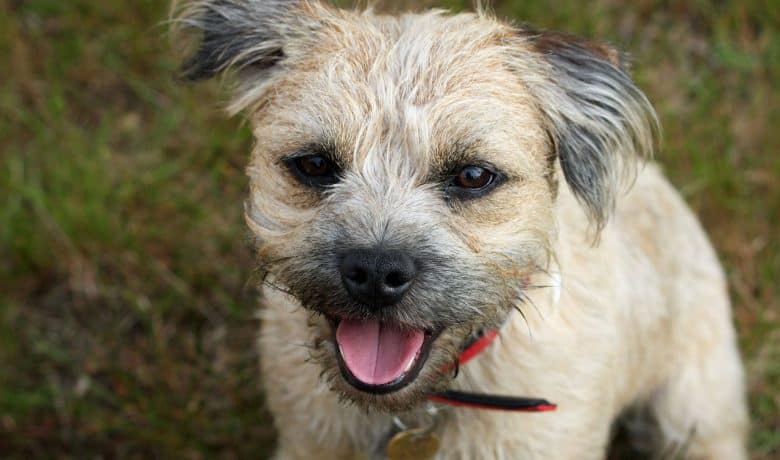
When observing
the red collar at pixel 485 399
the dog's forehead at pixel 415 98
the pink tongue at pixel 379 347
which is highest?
the dog's forehead at pixel 415 98

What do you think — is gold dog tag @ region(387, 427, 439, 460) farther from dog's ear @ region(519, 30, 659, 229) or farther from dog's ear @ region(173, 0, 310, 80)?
dog's ear @ region(173, 0, 310, 80)

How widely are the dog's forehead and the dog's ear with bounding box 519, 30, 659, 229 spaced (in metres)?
0.09

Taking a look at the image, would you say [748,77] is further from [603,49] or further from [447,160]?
[447,160]

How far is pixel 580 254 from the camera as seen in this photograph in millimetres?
3031

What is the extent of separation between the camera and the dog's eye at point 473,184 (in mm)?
2580

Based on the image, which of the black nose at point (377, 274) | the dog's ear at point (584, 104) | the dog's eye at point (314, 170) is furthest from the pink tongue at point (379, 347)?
the dog's ear at point (584, 104)

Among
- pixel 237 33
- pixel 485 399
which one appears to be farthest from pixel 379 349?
pixel 237 33

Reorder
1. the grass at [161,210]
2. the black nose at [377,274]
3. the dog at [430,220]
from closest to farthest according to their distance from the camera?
the black nose at [377,274], the dog at [430,220], the grass at [161,210]

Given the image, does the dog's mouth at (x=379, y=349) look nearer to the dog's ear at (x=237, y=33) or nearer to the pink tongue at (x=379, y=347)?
the pink tongue at (x=379, y=347)

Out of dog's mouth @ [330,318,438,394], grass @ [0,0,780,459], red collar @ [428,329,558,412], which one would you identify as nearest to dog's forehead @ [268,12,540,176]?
dog's mouth @ [330,318,438,394]

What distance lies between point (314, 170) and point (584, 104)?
82 cm

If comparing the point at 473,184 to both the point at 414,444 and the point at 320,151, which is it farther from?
the point at 414,444

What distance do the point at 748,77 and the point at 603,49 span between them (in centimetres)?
273

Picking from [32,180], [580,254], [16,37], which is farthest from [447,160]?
[16,37]
